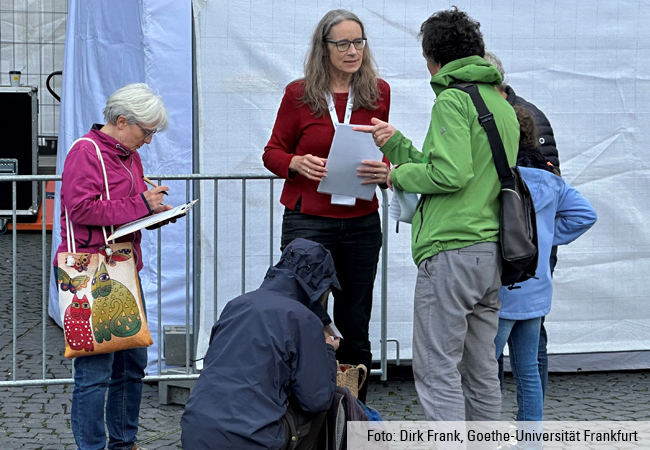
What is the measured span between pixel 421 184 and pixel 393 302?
1.94 m

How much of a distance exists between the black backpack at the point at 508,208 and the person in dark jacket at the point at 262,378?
76 cm

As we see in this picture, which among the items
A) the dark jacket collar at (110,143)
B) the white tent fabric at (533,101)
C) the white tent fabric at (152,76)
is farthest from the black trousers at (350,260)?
the white tent fabric at (152,76)

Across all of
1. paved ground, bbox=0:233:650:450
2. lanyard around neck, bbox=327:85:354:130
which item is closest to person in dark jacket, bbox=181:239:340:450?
lanyard around neck, bbox=327:85:354:130

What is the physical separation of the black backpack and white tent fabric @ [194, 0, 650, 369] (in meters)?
1.75

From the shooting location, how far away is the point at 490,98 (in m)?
3.18

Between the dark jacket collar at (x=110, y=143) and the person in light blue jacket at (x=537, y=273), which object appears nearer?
the dark jacket collar at (x=110, y=143)

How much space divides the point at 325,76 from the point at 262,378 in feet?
5.01

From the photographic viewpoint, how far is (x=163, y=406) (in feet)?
15.9

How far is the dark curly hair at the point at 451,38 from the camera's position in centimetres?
315

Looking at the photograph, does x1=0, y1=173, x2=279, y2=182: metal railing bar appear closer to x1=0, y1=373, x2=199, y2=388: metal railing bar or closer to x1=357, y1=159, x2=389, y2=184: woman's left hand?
x1=357, y1=159, x2=389, y2=184: woman's left hand

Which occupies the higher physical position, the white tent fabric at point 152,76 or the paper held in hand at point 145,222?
the white tent fabric at point 152,76

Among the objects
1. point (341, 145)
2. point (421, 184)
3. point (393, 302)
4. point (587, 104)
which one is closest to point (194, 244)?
point (393, 302)

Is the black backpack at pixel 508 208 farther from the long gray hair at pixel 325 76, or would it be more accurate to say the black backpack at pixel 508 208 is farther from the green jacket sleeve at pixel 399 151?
the long gray hair at pixel 325 76

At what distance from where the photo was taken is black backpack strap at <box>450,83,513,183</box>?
3.11 metres
